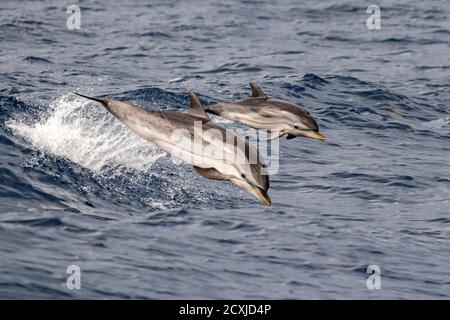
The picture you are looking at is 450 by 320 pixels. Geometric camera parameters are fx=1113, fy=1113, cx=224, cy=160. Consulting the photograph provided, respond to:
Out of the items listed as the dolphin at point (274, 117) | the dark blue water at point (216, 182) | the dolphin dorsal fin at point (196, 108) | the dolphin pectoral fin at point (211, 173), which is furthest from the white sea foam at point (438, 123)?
the dolphin pectoral fin at point (211, 173)

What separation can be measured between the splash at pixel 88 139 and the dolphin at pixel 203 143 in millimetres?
4085

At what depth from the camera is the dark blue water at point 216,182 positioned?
519 inches

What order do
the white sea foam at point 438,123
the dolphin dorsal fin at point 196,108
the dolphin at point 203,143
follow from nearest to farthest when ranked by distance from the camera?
the dolphin at point 203,143 < the dolphin dorsal fin at point 196,108 < the white sea foam at point 438,123

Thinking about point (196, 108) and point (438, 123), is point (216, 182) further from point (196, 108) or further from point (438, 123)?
point (438, 123)

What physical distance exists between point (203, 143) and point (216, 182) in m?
4.87

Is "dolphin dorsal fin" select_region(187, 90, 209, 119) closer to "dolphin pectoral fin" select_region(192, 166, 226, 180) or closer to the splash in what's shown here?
"dolphin pectoral fin" select_region(192, 166, 226, 180)

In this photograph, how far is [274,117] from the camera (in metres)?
12.9

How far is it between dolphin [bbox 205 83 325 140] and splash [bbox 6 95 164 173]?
4.20m

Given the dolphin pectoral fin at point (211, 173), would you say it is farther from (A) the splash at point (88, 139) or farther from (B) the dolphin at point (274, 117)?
(A) the splash at point (88, 139)

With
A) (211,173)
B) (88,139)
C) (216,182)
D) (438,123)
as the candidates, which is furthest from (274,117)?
(438,123)

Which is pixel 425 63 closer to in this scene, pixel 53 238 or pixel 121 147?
pixel 121 147

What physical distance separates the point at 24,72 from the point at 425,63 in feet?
34.5

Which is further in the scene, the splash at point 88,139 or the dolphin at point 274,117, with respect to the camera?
the splash at point 88,139
